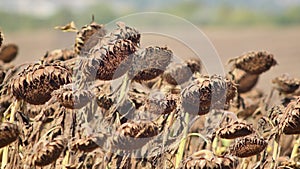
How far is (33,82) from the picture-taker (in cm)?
166

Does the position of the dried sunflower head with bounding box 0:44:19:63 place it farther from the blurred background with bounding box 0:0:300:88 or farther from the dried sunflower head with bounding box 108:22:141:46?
the blurred background with bounding box 0:0:300:88

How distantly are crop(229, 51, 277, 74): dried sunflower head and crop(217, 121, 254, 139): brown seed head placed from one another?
2.07 feet

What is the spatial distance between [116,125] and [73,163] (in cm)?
18

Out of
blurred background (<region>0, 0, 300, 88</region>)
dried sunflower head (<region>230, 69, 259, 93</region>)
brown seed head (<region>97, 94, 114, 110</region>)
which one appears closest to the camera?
brown seed head (<region>97, 94, 114, 110</region>)

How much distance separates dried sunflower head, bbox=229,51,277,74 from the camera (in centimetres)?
244

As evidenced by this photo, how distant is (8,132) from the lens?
5.08ft

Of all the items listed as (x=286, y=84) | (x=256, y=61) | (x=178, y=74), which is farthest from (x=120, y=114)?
(x=286, y=84)

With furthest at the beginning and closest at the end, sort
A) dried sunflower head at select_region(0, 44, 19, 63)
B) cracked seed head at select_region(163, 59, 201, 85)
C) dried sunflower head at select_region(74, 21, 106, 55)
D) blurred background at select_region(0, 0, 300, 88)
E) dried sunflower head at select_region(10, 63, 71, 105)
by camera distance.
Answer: blurred background at select_region(0, 0, 300, 88)
dried sunflower head at select_region(0, 44, 19, 63)
cracked seed head at select_region(163, 59, 201, 85)
dried sunflower head at select_region(74, 21, 106, 55)
dried sunflower head at select_region(10, 63, 71, 105)

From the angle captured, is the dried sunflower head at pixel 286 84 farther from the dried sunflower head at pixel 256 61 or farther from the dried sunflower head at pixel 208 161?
the dried sunflower head at pixel 208 161

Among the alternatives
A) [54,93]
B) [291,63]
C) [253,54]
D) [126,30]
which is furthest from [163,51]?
[291,63]

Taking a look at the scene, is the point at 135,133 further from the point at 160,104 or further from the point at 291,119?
the point at 291,119

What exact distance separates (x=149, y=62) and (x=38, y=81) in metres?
0.36

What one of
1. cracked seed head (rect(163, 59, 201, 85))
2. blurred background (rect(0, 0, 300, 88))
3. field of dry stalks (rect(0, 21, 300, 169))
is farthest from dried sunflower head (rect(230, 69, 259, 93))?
blurred background (rect(0, 0, 300, 88))

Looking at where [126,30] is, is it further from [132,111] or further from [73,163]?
[73,163]
